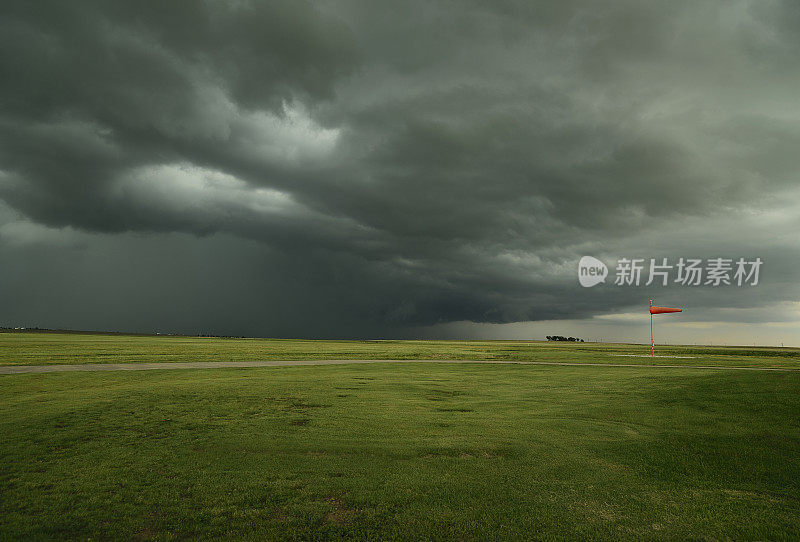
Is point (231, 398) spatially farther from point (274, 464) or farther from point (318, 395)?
point (274, 464)

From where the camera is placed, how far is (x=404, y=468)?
7.99 m

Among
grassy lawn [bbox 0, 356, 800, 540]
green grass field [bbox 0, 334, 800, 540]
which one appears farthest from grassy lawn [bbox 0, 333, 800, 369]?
green grass field [bbox 0, 334, 800, 540]

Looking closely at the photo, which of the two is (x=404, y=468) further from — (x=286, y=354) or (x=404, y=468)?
(x=286, y=354)

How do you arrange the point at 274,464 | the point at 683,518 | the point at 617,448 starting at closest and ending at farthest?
the point at 683,518 < the point at 274,464 < the point at 617,448

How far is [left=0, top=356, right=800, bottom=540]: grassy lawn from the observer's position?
5824 mm

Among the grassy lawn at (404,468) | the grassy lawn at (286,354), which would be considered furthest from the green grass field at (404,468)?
the grassy lawn at (286,354)

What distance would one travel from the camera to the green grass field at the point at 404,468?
581 cm

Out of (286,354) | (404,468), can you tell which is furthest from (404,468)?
(286,354)

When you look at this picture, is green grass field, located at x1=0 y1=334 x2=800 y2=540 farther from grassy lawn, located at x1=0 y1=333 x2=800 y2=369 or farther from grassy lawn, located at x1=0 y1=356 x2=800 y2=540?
grassy lawn, located at x1=0 y1=333 x2=800 y2=369

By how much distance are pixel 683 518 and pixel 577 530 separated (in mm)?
1948

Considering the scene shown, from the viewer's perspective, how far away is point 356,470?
7.89 meters

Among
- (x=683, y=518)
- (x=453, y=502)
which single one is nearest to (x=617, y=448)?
(x=683, y=518)

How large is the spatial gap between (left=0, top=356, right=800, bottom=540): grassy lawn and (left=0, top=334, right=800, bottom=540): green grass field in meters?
0.04

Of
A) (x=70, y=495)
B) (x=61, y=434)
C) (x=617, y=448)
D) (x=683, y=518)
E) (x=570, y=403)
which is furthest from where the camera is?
(x=570, y=403)
